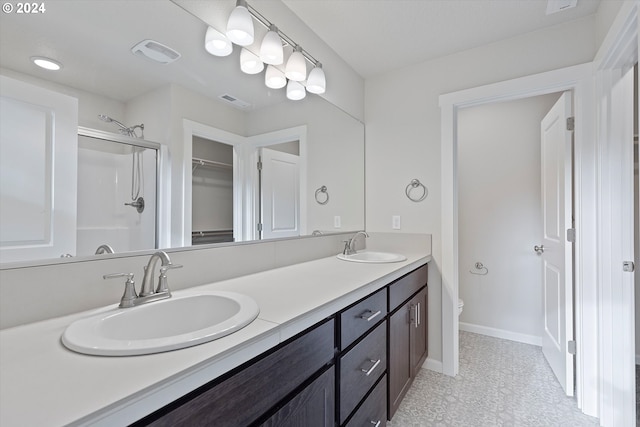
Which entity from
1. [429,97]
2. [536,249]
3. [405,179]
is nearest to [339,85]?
[429,97]

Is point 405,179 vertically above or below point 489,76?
below

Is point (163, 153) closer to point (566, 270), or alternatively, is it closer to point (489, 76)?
point (489, 76)

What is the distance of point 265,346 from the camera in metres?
0.72

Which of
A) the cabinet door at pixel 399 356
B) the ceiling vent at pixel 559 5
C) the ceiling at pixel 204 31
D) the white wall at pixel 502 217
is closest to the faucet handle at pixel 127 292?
the ceiling at pixel 204 31

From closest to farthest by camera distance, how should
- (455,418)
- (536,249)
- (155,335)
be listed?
(155,335) → (455,418) → (536,249)

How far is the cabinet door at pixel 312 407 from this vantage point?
0.79 metres

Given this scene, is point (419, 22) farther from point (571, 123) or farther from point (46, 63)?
point (46, 63)

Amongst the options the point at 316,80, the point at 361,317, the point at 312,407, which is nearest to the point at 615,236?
the point at 361,317

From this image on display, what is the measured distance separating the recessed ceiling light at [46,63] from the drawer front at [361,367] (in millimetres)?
1308

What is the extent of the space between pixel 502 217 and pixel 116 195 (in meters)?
2.94

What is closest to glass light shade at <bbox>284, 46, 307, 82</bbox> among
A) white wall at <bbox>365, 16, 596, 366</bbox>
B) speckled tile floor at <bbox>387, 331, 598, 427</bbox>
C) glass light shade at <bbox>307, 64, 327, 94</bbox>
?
glass light shade at <bbox>307, 64, 327, 94</bbox>

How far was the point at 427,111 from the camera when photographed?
2234mm

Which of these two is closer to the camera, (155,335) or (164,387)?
(164,387)

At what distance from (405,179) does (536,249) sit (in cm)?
128
